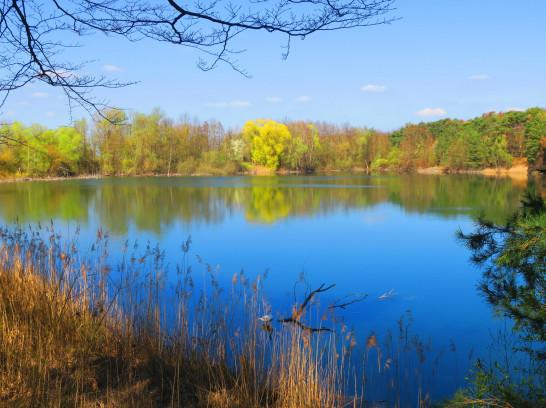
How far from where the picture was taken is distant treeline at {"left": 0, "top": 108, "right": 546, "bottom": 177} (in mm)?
48000

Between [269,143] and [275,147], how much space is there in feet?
3.16

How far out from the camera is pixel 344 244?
11.0m

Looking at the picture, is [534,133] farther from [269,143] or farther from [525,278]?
[525,278]

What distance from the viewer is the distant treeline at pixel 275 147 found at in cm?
4800

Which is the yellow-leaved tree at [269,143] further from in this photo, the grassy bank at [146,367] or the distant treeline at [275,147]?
the grassy bank at [146,367]

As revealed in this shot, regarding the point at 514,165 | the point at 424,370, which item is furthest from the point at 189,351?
the point at 514,165

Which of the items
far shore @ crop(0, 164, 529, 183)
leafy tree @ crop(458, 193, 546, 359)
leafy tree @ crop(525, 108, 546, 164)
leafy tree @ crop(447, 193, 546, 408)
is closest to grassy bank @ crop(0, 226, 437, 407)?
leafy tree @ crop(447, 193, 546, 408)

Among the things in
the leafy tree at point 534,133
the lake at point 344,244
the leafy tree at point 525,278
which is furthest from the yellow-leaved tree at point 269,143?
the leafy tree at point 525,278

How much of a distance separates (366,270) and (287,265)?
1.54 m

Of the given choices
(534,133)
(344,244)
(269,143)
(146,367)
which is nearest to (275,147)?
(269,143)

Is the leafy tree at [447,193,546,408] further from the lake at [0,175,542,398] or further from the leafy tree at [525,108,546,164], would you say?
the leafy tree at [525,108,546,164]

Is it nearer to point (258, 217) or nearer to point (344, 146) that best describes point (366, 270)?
point (258, 217)

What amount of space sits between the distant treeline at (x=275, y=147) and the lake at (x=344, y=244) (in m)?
27.8

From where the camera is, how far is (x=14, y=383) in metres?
2.83
